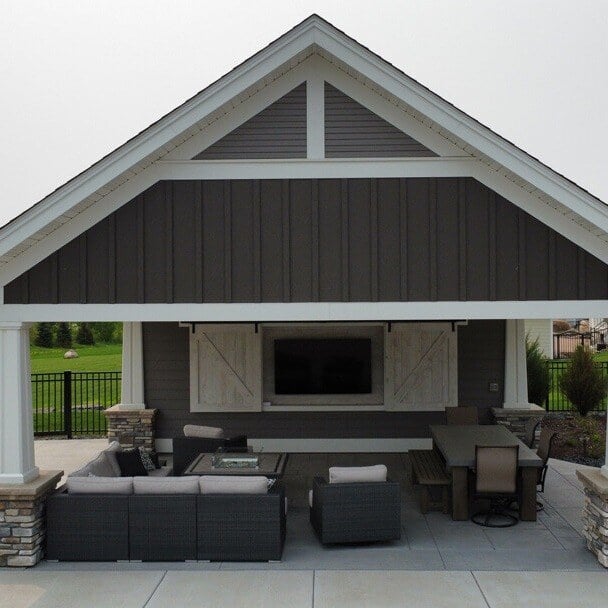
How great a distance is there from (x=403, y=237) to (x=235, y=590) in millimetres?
3935

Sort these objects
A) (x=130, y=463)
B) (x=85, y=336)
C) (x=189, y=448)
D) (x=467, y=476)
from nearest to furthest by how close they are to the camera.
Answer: (x=467, y=476), (x=130, y=463), (x=189, y=448), (x=85, y=336)

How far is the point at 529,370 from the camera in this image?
15859 millimetres

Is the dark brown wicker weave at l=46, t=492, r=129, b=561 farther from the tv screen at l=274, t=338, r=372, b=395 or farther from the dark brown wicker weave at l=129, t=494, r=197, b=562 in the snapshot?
the tv screen at l=274, t=338, r=372, b=395

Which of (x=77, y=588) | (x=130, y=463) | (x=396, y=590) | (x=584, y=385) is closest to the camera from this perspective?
(x=396, y=590)

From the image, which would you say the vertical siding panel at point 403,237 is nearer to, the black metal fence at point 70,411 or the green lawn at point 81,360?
the black metal fence at point 70,411

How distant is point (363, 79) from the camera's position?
7.73m

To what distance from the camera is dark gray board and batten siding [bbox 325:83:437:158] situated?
786 centimetres

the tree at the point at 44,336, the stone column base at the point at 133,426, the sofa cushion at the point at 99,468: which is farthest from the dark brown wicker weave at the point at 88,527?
the tree at the point at 44,336

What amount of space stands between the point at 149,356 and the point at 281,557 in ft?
20.3

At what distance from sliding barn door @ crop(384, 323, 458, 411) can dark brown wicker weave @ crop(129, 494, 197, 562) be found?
18.9 feet

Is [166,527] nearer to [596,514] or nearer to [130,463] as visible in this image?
[130,463]

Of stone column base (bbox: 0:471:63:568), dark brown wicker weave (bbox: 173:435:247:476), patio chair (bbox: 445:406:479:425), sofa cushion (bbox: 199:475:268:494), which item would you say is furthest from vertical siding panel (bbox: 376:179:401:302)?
patio chair (bbox: 445:406:479:425)

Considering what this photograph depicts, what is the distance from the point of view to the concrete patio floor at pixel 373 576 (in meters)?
6.82

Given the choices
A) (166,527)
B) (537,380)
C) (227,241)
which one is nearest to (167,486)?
(166,527)
